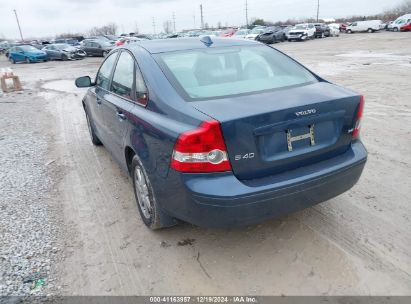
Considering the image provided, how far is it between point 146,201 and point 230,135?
4.16ft

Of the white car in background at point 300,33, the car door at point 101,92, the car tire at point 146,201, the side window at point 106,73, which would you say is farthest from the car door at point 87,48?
the car tire at point 146,201

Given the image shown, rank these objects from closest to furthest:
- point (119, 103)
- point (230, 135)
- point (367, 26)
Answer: point (230, 135)
point (119, 103)
point (367, 26)

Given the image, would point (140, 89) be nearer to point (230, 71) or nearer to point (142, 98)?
point (142, 98)

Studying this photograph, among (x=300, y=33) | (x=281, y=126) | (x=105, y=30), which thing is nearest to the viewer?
(x=281, y=126)

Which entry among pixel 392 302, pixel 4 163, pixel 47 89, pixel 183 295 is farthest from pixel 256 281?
pixel 47 89

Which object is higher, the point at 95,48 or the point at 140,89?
the point at 140,89

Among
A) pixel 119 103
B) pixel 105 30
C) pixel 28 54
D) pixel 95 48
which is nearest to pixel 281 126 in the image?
pixel 119 103

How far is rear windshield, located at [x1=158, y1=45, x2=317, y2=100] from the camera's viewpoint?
9.73 feet

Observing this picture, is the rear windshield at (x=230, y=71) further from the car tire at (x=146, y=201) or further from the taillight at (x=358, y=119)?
the car tire at (x=146, y=201)

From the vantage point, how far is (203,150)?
243 cm

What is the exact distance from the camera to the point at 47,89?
13906 mm

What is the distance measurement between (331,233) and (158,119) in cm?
183

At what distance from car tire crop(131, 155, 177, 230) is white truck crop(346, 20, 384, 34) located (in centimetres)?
5099

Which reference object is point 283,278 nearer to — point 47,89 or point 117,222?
point 117,222
